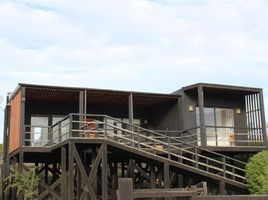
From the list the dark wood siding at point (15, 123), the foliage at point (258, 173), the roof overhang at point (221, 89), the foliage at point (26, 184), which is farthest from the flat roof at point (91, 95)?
the foliage at point (258, 173)

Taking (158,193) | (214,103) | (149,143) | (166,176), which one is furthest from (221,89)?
(158,193)

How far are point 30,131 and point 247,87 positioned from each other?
10.9 m

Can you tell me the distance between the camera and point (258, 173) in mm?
18031

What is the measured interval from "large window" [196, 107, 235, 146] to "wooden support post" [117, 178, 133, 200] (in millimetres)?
14193

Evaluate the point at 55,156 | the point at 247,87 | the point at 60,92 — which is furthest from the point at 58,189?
the point at 247,87

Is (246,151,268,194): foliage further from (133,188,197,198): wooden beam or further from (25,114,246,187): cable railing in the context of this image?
(133,188,197,198): wooden beam

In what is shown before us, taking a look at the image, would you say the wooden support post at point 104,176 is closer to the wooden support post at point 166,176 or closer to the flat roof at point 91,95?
the wooden support post at point 166,176

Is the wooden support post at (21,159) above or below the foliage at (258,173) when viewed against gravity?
above

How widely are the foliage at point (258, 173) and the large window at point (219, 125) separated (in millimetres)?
2860

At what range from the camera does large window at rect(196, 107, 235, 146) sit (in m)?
21.8

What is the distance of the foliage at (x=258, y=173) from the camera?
Result: 57.4 ft

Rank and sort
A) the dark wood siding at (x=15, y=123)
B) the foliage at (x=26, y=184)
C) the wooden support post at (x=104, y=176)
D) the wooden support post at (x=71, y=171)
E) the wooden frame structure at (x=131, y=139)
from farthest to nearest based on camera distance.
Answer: the dark wood siding at (x=15, y=123) < the foliage at (x=26, y=184) < the wooden frame structure at (x=131, y=139) < the wooden support post at (x=71, y=171) < the wooden support post at (x=104, y=176)

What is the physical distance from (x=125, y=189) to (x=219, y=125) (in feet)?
54.2

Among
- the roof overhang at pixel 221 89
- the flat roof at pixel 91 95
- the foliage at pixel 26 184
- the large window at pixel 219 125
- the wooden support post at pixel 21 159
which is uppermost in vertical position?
the roof overhang at pixel 221 89
